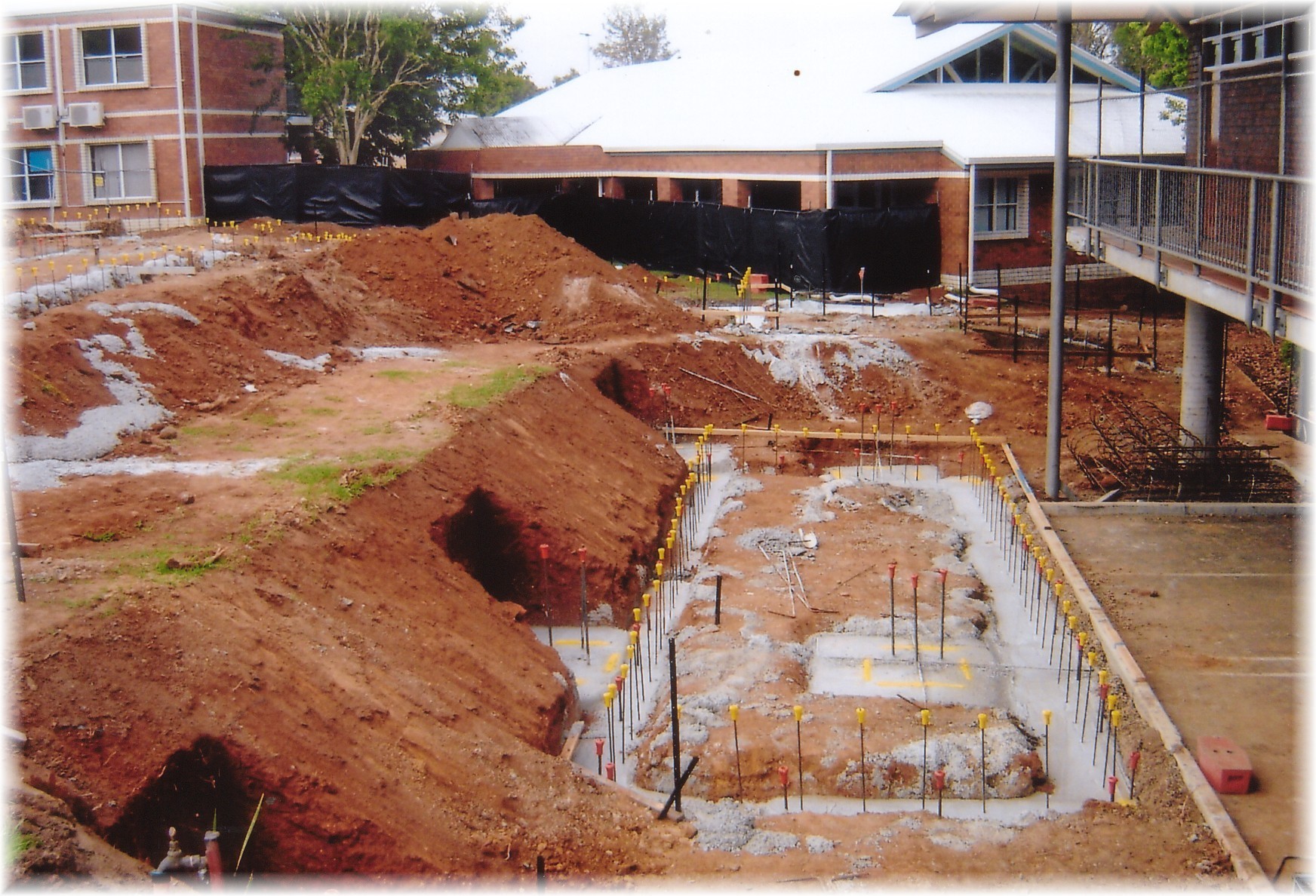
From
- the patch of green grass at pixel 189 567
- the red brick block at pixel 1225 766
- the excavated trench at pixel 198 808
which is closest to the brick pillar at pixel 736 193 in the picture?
the patch of green grass at pixel 189 567

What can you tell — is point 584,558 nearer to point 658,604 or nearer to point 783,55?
point 658,604

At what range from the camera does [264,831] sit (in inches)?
380

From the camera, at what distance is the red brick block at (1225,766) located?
35.1ft

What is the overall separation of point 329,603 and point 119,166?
1137 inches

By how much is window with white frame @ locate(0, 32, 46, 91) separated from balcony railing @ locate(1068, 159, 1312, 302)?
28883mm

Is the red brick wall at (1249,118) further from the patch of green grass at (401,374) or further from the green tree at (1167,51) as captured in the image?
the patch of green grass at (401,374)

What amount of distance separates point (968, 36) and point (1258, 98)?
718 inches

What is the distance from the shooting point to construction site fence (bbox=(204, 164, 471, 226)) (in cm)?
3694

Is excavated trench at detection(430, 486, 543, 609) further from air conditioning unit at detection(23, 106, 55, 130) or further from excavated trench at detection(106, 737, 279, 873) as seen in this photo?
air conditioning unit at detection(23, 106, 55, 130)

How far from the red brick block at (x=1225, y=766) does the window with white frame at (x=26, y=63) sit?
118ft

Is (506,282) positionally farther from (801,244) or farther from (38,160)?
(38,160)

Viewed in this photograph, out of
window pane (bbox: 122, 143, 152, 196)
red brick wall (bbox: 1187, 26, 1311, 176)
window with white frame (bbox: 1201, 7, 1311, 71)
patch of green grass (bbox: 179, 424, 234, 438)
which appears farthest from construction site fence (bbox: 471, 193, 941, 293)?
patch of green grass (bbox: 179, 424, 234, 438)

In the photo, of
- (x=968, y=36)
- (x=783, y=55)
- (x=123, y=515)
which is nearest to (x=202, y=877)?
(x=123, y=515)

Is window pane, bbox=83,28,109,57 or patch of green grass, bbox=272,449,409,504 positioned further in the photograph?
window pane, bbox=83,28,109,57
